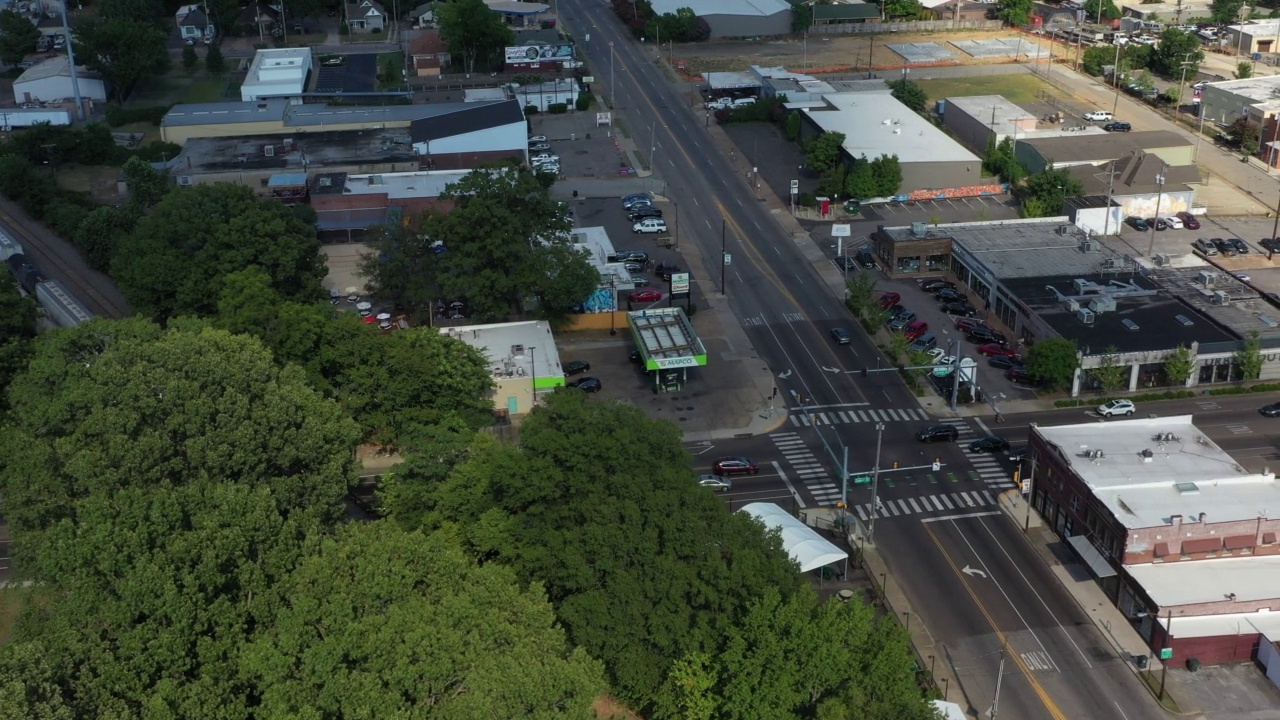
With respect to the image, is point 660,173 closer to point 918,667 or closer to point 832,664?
point 918,667

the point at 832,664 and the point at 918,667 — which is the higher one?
the point at 832,664

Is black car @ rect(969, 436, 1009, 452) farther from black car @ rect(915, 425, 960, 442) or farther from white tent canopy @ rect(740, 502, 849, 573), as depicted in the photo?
white tent canopy @ rect(740, 502, 849, 573)

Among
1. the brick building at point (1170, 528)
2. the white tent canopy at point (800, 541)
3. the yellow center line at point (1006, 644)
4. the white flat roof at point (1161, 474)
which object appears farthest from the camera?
the white flat roof at point (1161, 474)

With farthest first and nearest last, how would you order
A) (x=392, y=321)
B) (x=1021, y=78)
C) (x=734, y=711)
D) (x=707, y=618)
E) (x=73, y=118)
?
1. (x=1021, y=78)
2. (x=73, y=118)
3. (x=392, y=321)
4. (x=707, y=618)
5. (x=734, y=711)

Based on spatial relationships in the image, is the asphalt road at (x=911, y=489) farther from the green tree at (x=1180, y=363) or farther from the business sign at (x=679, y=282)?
the green tree at (x=1180, y=363)

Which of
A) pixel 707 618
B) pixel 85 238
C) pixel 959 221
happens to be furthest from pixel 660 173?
pixel 707 618

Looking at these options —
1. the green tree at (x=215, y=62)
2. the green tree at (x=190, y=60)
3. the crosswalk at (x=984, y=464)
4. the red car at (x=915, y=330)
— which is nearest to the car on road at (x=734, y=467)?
the crosswalk at (x=984, y=464)
